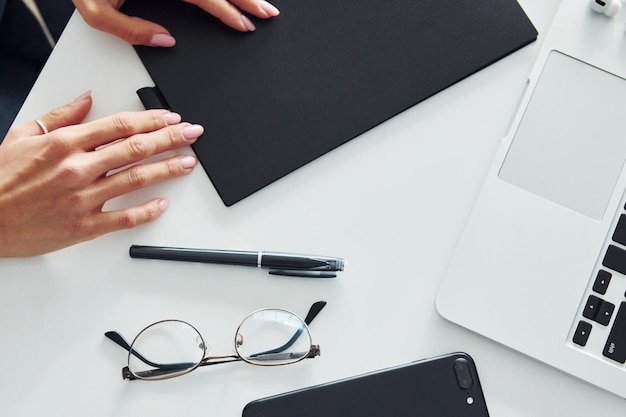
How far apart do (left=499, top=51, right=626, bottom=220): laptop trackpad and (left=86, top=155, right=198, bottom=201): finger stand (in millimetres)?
388

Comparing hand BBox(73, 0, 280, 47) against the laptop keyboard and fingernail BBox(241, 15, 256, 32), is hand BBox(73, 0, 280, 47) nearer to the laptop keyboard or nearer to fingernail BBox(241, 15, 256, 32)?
fingernail BBox(241, 15, 256, 32)

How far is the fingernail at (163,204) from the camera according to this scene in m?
0.79

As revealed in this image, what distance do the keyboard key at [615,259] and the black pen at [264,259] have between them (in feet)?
1.01

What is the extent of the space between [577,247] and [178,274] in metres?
0.47

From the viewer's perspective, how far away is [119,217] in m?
0.77

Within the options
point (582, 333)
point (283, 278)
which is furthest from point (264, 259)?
point (582, 333)

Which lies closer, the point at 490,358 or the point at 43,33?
the point at 490,358

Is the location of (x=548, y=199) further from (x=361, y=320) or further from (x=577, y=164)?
(x=361, y=320)

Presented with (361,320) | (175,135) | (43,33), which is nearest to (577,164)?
(361,320)

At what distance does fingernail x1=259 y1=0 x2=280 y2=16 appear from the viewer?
31.5 inches

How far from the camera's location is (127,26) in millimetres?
791

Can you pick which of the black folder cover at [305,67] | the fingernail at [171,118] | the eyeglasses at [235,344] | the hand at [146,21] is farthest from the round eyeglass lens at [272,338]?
the hand at [146,21]

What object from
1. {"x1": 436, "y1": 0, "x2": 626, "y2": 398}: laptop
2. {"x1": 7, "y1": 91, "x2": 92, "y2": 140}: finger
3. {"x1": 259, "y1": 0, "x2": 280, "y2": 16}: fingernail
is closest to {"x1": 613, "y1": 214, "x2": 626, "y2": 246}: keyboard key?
{"x1": 436, "y1": 0, "x2": 626, "y2": 398}: laptop

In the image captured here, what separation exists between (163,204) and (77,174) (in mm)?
104
